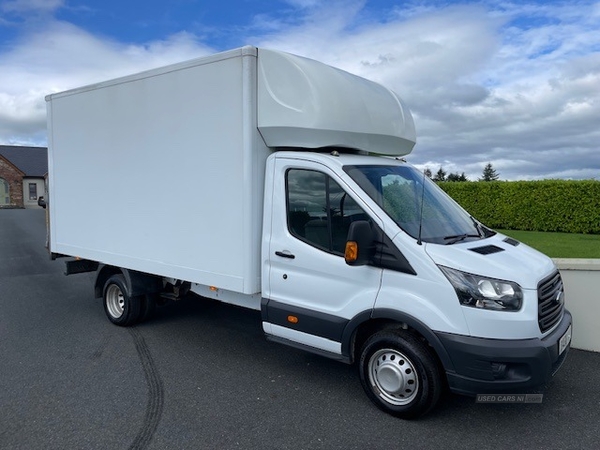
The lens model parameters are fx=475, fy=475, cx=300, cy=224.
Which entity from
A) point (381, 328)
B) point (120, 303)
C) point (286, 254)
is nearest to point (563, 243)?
point (381, 328)

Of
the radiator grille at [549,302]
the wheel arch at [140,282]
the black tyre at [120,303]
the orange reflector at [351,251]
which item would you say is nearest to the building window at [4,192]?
the black tyre at [120,303]

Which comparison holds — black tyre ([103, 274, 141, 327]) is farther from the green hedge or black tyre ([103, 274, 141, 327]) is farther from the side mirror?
the green hedge

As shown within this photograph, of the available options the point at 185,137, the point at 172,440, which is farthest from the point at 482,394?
the point at 185,137

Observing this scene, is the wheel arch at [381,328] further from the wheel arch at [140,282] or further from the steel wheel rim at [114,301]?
the steel wheel rim at [114,301]

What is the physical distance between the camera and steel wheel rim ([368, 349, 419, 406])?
13.0 ft

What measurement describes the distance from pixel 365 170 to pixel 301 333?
1662 millimetres

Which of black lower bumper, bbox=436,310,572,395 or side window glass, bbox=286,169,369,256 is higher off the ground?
side window glass, bbox=286,169,369,256

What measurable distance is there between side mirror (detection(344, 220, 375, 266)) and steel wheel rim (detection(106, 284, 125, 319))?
404cm

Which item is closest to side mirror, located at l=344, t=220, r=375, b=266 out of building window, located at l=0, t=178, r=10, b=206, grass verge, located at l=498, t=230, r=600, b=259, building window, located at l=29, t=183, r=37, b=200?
grass verge, located at l=498, t=230, r=600, b=259

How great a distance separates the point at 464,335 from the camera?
3.63 m

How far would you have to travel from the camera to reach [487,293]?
142 inches

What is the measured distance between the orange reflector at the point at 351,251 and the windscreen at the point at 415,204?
445 millimetres

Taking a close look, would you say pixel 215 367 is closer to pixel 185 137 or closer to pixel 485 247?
pixel 185 137

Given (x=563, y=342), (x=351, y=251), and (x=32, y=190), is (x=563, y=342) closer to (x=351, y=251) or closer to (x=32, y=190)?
(x=351, y=251)
